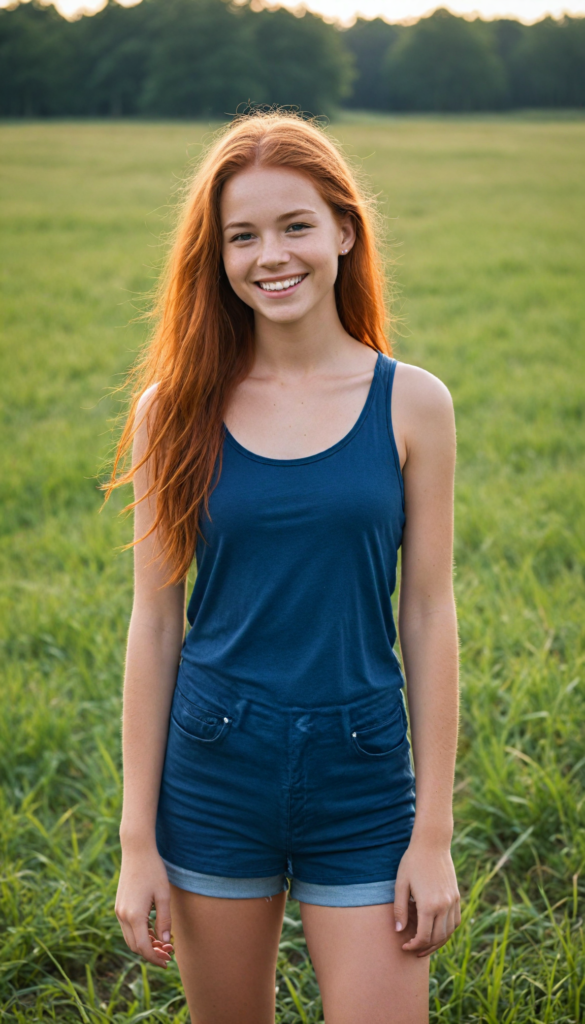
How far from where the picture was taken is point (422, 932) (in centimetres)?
136

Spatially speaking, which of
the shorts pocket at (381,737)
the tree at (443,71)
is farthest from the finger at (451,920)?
the tree at (443,71)

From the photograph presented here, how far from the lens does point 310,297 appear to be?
5.00 ft

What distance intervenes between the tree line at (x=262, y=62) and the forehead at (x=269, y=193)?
36.8 metres

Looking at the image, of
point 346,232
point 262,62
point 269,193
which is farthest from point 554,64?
point 269,193

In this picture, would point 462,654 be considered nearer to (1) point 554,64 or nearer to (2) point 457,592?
(2) point 457,592

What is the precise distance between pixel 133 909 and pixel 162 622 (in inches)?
20.1

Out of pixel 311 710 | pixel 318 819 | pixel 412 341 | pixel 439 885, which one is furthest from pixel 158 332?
pixel 412 341

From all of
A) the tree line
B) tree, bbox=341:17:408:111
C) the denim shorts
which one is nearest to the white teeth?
the denim shorts

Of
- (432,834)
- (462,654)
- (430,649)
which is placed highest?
(430,649)

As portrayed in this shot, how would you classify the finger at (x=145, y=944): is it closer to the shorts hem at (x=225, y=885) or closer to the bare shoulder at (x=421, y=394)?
the shorts hem at (x=225, y=885)

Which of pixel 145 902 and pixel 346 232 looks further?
pixel 346 232

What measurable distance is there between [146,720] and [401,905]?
1.84 feet

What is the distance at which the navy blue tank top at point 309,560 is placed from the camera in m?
1.40

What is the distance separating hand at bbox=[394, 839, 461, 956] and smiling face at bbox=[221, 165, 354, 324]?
980 mm
